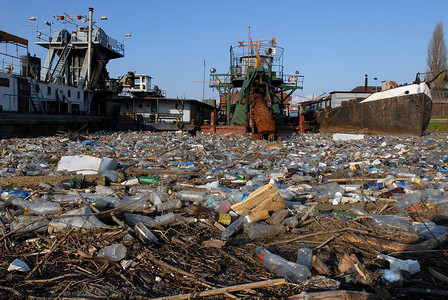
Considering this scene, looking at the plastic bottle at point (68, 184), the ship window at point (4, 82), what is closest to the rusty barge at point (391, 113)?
the plastic bottle at point (68, 184)

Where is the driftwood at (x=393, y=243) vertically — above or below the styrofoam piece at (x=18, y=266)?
below

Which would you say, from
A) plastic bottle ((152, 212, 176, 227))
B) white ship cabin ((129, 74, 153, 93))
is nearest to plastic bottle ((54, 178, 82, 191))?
plastic bottle ((152, 212, 176, 227))

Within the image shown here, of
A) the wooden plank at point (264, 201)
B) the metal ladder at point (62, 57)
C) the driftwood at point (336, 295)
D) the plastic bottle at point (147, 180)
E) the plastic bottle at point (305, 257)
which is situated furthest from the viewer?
the metal ladder at point (62, 57)

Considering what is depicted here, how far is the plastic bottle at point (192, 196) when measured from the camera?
4.19m

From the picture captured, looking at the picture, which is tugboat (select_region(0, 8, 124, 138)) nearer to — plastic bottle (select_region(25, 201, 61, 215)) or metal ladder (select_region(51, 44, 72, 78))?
metal ladder (select_region(51, 44, 72, 78))

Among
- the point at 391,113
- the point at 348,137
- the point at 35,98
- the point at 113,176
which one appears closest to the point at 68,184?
the point at 113,176

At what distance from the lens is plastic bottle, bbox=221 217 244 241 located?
9.61 ft

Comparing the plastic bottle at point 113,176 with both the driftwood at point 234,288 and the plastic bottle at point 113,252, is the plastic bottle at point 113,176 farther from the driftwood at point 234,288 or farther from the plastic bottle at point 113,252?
the driftwood at point 234,288

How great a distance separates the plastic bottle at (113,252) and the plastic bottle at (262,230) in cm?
121

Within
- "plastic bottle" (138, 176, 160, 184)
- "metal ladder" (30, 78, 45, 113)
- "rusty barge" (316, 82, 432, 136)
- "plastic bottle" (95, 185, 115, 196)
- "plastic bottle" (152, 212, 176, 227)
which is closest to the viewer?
"plastic bottle" (152, 212, 176, 227)

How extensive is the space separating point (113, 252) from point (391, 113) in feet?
52.8

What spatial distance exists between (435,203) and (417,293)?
97.5 inches

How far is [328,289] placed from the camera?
1912mm

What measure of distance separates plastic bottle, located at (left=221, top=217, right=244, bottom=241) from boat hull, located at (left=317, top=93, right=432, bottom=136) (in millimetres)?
13752
